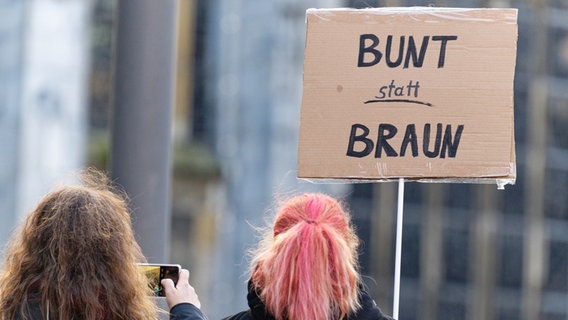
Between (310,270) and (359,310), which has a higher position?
(310,270)

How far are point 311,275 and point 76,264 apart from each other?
2.28 ft

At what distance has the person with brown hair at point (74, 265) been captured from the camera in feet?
10.9

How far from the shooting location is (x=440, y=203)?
49.6 ft

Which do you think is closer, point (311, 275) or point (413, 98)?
point (311, 275)

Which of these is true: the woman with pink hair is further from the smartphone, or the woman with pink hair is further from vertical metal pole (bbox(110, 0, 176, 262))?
vertical metal pole (bbox(110, 0, 176, 262))

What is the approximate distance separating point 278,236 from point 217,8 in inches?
517

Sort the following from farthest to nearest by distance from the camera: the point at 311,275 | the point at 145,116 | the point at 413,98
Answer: the point at 145,116 < the point at 413,98 < the point at 311,275

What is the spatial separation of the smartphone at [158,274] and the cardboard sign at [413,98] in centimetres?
96

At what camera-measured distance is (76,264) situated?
3338mm

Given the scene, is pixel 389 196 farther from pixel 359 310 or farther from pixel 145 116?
pixel 359 310

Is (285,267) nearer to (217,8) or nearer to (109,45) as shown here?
(109,45)

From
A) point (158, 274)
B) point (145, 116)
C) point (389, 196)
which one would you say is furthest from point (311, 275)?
point (389, 196)

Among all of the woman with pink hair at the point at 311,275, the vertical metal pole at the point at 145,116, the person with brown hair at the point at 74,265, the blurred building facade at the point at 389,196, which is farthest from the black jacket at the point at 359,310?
the blurred building facade at the point at 389,196

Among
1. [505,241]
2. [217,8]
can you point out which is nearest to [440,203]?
[505,241]
